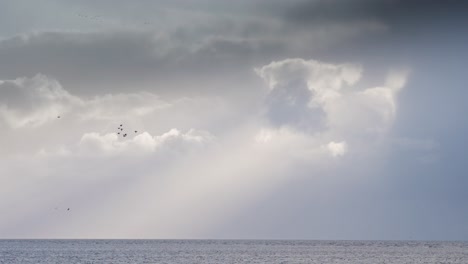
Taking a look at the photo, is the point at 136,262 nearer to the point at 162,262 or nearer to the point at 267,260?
the point at 162,262

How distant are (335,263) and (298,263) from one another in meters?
11.1

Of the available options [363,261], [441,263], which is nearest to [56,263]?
[363,261]

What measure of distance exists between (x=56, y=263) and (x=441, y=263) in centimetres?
8505

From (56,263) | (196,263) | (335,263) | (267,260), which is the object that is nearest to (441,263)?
(335,263)

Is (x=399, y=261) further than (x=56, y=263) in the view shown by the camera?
Yes

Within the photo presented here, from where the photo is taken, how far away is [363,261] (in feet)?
648

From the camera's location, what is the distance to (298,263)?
18362cm

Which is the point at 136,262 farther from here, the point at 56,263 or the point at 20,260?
the point at 20,260

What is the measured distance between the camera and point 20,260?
198 meters

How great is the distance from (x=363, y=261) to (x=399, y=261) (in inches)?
352

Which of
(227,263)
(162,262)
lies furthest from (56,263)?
(227,263)

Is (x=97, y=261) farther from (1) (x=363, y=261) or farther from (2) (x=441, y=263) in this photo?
(2) (x=441, y=263)

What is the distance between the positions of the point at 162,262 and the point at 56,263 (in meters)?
23.1

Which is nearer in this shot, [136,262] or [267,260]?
[136,262]
